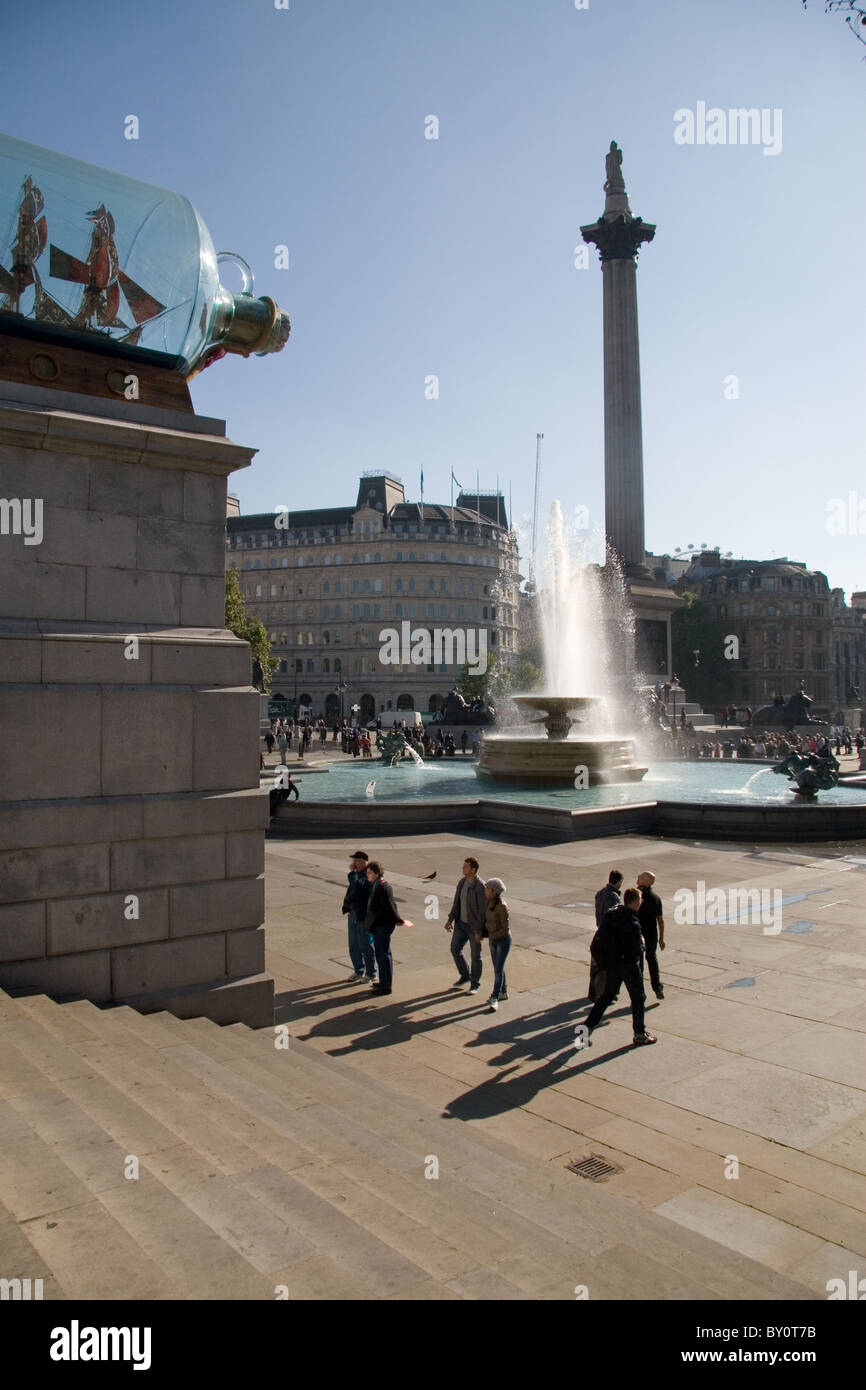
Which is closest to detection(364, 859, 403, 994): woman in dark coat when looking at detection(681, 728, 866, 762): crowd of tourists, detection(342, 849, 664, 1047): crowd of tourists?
detection(342, 849, 664, 1047): crowd of tourists

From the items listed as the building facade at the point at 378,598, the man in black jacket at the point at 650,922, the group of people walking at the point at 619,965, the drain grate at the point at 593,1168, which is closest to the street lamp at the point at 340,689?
the building facade at the point at 378,598

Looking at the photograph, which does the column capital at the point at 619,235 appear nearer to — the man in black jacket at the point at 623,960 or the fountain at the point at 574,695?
the fountain at the point at 574,695

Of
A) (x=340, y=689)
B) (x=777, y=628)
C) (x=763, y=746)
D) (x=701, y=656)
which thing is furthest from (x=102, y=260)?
(x=777, y=628)

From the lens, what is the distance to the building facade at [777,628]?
9562 cm

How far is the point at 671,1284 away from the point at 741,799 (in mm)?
20271

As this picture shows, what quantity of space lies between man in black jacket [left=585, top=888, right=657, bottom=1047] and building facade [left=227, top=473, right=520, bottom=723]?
7884cm

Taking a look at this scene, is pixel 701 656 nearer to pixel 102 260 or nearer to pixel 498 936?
pixel 498 936

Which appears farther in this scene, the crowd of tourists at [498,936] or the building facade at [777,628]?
the building facade at [777,628]

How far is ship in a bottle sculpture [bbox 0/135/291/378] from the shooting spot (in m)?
6.88

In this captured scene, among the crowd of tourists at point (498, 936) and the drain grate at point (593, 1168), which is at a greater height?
the crowd of tourists at point (498, 936)

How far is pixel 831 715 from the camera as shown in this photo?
3364 inches

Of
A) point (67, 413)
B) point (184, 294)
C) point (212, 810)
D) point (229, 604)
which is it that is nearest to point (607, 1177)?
point (212, 810)

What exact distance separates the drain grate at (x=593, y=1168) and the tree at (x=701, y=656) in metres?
90.2

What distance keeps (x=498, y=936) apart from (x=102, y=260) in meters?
6.60
